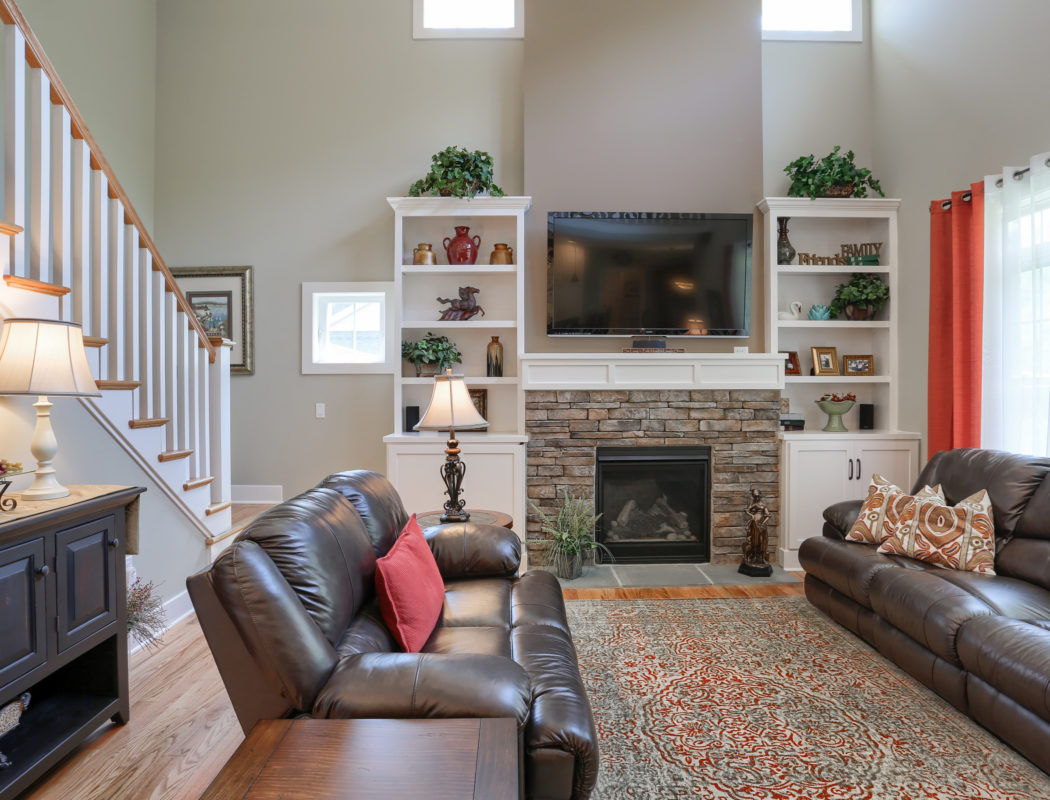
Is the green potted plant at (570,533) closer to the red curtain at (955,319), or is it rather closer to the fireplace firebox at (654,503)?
the fireplace firebox at (654,503)

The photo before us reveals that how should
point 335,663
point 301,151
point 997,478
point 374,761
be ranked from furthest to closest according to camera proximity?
point 301,151, point 997,478, point 335,663, point 374,761

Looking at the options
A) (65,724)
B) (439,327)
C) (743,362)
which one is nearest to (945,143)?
(743,362)

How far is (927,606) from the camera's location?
251 cm

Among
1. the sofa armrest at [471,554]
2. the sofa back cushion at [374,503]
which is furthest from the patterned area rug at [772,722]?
the sofa back cushion at [374,503]

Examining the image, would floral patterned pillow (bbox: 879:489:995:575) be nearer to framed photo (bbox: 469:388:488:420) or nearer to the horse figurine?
framed photo (bbox: 469:388:488:420)

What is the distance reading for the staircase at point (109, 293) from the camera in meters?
2.33

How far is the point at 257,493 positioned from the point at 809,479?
412 centimetres

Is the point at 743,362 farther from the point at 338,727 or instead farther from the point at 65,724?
the point at 65,724

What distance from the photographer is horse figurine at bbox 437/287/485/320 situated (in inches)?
184

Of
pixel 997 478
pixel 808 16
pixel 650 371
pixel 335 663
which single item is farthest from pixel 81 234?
pixel 808 16

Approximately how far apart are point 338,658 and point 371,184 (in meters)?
4.14

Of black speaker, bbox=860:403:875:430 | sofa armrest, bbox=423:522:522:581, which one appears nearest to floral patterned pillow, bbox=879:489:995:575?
black speaker, bbox=860:403:875:430

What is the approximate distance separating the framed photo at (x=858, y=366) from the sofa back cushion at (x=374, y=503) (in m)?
3.69

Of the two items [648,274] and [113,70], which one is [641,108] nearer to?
[648,274]
